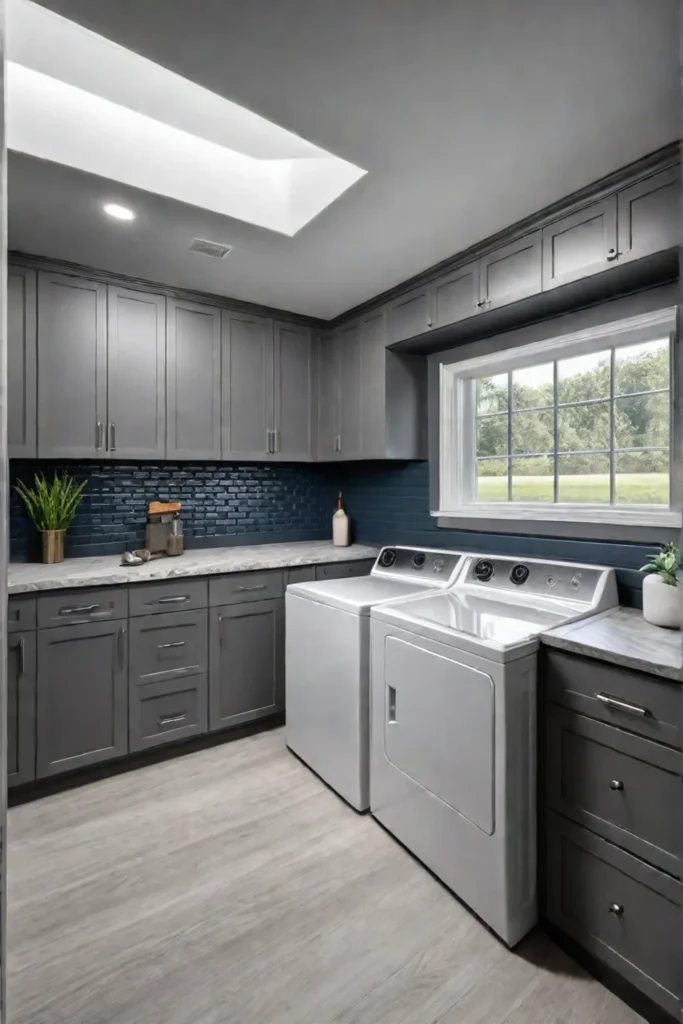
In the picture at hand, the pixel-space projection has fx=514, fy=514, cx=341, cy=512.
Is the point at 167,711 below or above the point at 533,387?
below

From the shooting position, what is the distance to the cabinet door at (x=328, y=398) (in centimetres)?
324

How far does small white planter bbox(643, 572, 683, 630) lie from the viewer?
1.63m

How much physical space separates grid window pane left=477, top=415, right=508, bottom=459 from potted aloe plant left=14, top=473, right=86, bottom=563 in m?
2.12

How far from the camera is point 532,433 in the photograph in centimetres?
254

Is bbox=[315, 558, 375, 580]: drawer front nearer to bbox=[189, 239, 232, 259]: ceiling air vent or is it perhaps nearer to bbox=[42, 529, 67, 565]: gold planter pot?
bbox=[42, 529, 67, 565]: gold planter pot

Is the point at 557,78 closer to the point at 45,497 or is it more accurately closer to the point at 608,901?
the point at 608,901

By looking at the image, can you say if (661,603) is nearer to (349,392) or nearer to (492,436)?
(492,436)

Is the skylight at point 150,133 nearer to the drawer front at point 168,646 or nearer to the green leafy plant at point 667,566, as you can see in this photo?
the green leafy plant at point 667,566

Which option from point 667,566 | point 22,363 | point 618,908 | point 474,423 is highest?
point 22,363

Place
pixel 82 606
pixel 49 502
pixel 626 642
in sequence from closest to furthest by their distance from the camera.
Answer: pixel 626 642
pixel 82 606
pixel 49 502

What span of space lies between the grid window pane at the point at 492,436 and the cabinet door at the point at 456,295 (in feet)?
1.91

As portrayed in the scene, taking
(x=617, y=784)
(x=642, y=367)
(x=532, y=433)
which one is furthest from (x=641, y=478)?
(x=617, y=784)

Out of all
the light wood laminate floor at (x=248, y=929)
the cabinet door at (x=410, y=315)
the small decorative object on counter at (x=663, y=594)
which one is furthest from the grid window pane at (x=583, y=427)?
the light wood laminate floor at (x=248, y=929)

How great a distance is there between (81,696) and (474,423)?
2366 millimetres
